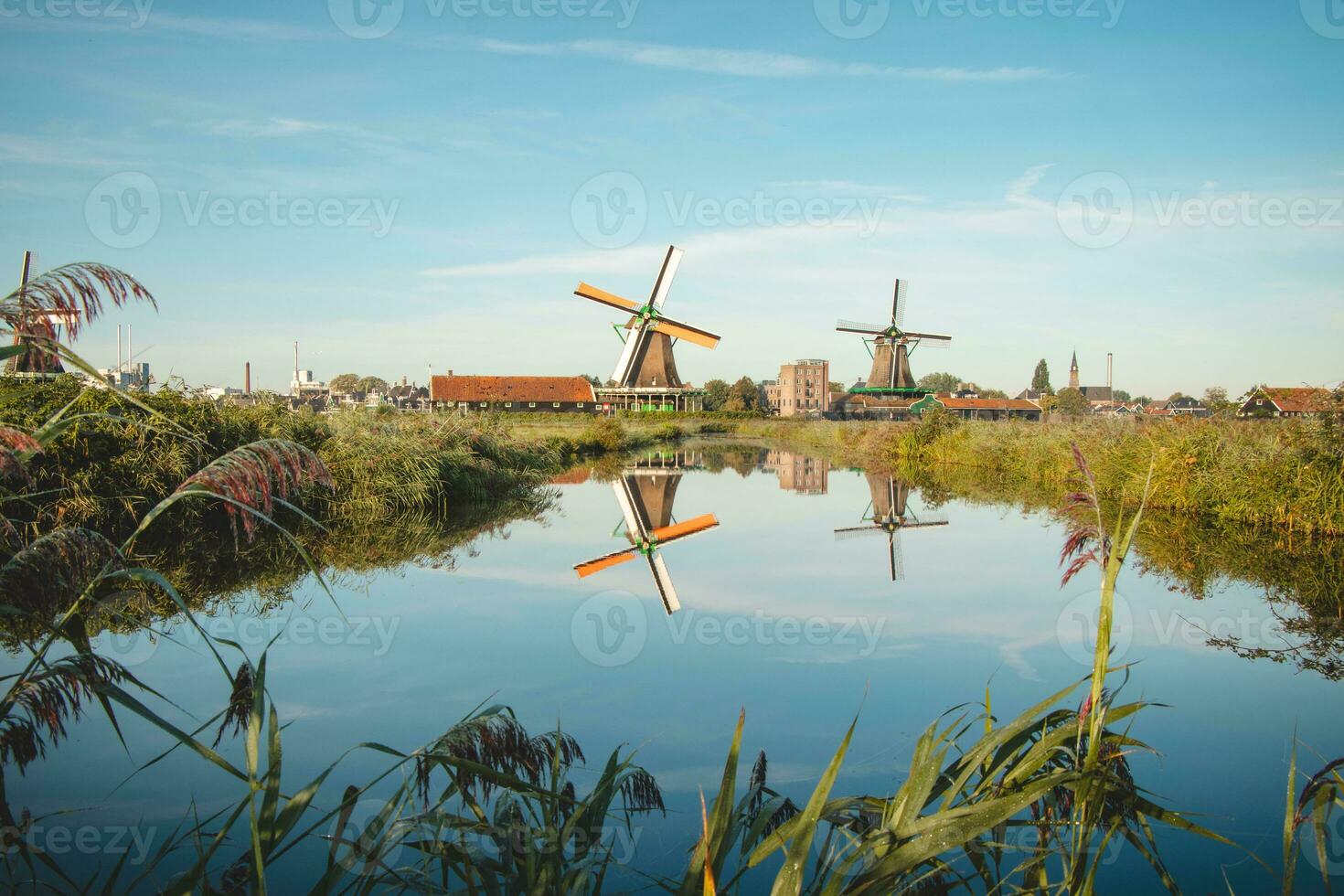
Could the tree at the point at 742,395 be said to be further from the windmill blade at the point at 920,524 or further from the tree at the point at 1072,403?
the windmill blade at the point at 920,524

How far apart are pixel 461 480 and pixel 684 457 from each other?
41.8 ft

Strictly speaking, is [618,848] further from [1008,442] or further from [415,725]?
[1008,442]

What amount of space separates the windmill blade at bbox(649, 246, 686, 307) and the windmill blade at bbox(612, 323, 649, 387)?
1.25m

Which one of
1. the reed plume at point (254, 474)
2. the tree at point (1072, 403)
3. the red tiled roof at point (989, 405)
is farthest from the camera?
the tree at point (1072, 403)

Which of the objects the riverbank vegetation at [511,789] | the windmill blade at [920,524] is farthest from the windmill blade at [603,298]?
the riverbank vegetation at [511,789]

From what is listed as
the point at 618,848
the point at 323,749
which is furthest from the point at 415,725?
the point at 618,848

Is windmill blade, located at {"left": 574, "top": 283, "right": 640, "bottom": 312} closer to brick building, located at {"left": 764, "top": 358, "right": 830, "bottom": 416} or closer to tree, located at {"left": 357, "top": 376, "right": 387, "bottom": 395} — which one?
tree, located at {"left": 357, "top": 376, "right": 387, "bottom": 395}

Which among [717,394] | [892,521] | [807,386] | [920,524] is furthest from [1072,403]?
[920,524]

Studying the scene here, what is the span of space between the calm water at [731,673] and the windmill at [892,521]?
0.34 m

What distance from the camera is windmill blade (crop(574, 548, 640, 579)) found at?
824 centimetres

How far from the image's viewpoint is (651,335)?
126ft

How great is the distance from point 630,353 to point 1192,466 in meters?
28.2

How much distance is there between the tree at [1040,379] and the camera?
79375 millimetres

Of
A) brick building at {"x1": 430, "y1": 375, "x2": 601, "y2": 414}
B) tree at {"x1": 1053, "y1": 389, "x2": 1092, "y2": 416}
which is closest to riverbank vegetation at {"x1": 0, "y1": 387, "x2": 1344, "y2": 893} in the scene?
brick building at {"x1": 430, "y1": 375, "x2": 601, "y2": 414}
